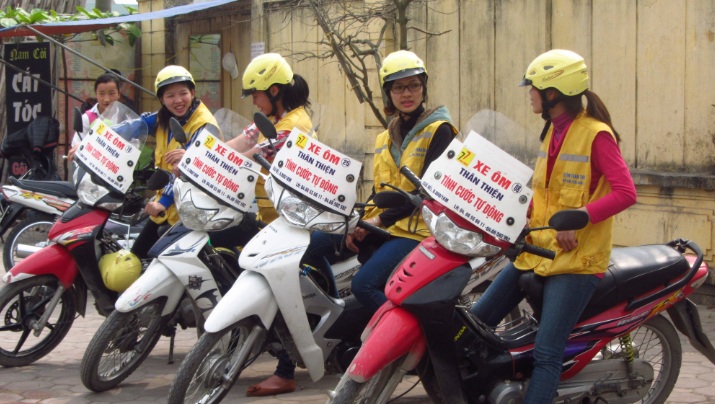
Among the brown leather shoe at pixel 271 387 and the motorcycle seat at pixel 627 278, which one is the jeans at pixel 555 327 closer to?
the motorcycle seat at pixel 627 278

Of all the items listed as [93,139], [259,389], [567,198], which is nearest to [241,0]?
[93,139]

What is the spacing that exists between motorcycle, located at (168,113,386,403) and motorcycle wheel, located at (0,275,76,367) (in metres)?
1.58

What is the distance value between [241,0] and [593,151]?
8.45 m

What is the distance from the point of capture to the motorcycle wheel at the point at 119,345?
5.43 metres

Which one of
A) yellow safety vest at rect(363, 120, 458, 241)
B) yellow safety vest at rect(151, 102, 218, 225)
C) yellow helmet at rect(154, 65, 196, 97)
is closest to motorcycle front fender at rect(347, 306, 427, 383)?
yellow safety vest at rect(363, 120, 458, 241)

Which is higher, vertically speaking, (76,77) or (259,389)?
(76,77)

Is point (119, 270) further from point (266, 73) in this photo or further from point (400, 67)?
point (400, 67)

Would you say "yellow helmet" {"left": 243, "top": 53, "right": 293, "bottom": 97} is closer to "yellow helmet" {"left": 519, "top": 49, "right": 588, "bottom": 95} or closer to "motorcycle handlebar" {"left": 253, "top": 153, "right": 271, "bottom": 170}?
"motorcycle handlebar" {"left": 253, "top": 153, "right": 271, "bottom": 170}

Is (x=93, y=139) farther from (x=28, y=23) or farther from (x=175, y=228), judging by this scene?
(x=28, y=23)

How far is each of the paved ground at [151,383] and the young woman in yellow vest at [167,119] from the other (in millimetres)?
778

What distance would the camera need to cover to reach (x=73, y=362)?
21.3 ft

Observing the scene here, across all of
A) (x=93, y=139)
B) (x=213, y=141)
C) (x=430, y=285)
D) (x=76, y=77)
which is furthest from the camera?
(x=76, y=77)

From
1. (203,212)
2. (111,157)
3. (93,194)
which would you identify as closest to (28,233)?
(93,194)

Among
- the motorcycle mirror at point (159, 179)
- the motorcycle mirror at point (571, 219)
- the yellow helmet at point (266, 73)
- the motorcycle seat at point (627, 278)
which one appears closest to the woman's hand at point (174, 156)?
the motorcycle mirror at point (159, 179)
